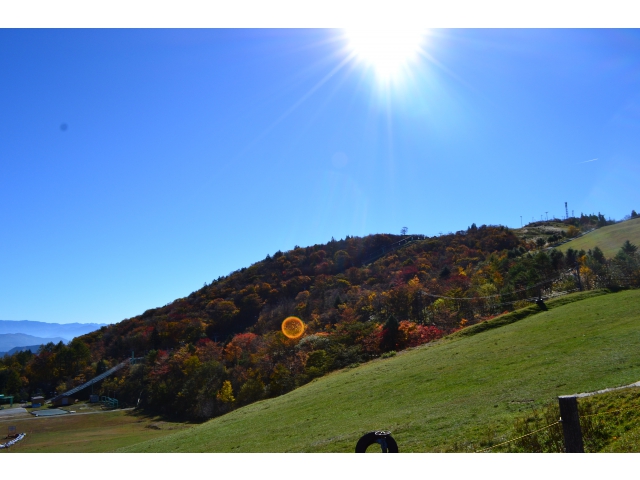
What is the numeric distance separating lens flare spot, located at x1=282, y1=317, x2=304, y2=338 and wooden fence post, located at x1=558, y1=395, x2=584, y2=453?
183ft

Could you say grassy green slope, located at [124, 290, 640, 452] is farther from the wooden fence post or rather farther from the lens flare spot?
the lens flare spot

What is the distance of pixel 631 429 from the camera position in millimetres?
8875

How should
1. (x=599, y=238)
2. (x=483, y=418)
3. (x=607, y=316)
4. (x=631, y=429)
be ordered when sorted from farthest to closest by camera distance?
(x=599, y=238) → (x=607, y=316) → (x=483, y=418) → (x=631, y=429)

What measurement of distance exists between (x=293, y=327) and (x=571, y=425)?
64411 mm

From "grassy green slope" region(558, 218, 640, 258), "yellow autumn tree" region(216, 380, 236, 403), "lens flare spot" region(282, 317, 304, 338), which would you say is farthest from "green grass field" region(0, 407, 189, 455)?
"grassy green slope" region(558, 218, 640, 258)

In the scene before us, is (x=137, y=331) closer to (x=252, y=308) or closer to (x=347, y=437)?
(x=252, y=308)

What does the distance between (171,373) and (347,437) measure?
182 feet

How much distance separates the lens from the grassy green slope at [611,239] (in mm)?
72856

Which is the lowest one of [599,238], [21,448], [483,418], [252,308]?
[21,448]

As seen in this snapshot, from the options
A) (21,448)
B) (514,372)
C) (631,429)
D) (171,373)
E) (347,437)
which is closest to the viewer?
(631,429)

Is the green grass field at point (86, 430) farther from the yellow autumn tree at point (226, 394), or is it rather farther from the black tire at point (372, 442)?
the black tire at point (372, 442)

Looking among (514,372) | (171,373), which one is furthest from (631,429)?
(171,373)

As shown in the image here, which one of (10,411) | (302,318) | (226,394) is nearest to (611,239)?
(302,318)

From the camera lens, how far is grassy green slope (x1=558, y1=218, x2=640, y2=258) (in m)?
72.9
